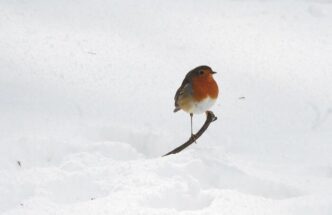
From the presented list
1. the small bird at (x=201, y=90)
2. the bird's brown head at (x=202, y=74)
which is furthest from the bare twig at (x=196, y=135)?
the bird's brown head at (x=202, y=74)

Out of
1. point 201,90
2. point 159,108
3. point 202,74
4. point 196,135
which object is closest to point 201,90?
point 201,90

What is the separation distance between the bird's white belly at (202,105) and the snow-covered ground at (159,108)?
9.5 inches

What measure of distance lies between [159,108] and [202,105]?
59 centimetres

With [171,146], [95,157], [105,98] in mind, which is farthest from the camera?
[105,98]

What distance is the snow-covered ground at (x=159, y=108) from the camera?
325 cm

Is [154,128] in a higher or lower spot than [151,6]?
lower

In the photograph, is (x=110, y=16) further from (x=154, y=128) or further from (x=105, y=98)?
(x=154, y=128)

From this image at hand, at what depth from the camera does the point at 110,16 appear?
19.0 ft

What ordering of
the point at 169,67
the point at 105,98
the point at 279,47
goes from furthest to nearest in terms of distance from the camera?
the point at 279,47 < the point at 169,67 < the point at 105,98

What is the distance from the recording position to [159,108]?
15.0 feet

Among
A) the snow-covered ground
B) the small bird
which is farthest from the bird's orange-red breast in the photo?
the snow-covered ground

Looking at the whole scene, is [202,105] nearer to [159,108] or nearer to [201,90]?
[201,90]

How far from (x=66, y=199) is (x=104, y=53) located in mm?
2180

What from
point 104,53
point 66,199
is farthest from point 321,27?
point 66,199
